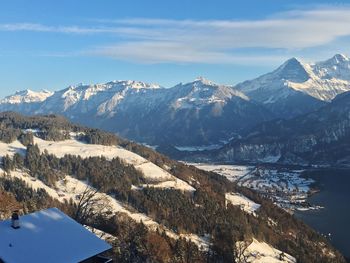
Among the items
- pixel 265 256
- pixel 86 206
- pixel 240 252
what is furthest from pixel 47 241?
pixel 265 256

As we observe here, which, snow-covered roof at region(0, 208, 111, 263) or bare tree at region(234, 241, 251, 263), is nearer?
snow-covered roof at region(0, 208, 111, 263)

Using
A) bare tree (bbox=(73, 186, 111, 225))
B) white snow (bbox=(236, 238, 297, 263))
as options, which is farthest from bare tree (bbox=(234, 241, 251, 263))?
white snow (bbox=(236, 238, 297, 263))

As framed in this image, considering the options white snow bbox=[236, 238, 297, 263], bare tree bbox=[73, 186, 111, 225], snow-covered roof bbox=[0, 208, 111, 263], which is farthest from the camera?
white snow bbox=[236, 238, 297, 263]

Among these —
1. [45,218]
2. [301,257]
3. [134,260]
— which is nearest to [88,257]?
[45,218]

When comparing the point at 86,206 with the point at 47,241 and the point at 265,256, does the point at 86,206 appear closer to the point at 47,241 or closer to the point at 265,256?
the point at 47,241

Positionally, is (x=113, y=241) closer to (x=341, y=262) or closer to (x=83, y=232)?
(x=83, y=232)

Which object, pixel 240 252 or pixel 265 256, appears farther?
pixel 265 256

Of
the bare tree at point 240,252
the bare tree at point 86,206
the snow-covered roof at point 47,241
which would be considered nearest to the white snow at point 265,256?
the bare tree at point 240,252

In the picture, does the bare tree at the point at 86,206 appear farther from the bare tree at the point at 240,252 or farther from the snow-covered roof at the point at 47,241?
the bare tree at the point at 240,252

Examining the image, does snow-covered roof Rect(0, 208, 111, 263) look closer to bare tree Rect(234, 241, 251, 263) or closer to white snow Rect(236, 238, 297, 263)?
bare tree Rect(234, 241, 251, 263)
